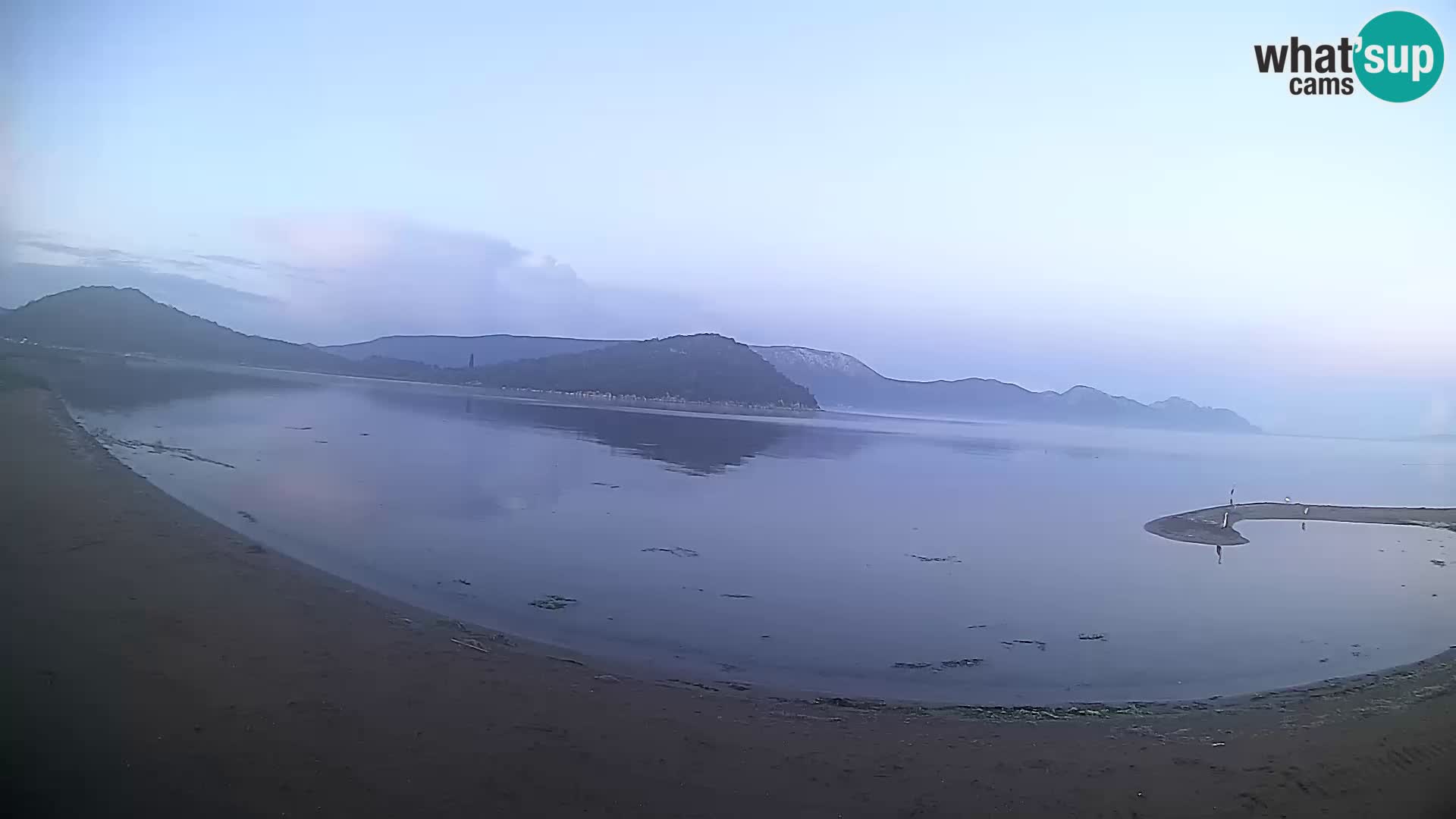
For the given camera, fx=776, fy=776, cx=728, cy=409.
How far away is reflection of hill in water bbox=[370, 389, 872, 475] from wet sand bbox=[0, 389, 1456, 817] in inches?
827

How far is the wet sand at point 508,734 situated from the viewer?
14.5ft

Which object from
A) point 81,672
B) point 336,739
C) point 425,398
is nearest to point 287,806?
point 336,739

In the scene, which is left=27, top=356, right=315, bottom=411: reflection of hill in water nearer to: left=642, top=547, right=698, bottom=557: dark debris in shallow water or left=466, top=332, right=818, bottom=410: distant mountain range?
left=642, top=547, right=698, bottom=557: dark debris in shallow water

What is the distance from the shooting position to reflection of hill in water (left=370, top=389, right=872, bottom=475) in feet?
116

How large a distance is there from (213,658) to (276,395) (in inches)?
2097

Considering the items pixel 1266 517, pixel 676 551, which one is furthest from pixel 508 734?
pixel 1266 517

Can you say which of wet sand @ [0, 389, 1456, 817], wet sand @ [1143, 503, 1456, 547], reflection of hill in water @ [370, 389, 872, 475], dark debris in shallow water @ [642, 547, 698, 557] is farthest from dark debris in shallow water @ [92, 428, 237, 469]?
wet sand @ [1143, 503, 1456, 547]

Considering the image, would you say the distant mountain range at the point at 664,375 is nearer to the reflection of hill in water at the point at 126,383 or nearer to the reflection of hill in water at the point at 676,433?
the reflection of hill in water at the point at 676,433

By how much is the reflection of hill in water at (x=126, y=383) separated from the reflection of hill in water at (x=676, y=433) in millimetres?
11815

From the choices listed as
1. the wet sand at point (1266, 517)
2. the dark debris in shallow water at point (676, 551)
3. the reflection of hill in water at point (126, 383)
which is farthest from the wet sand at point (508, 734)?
the reflection of hill in water at point (126, 383)

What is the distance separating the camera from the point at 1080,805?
5086 millimetres

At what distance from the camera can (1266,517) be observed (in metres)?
25.7

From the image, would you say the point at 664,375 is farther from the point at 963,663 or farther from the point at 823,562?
the point at 963,663

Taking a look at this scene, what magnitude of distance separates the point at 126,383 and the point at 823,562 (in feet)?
153
